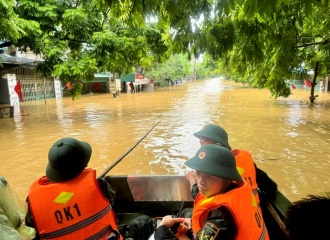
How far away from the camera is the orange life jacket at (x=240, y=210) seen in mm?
1553

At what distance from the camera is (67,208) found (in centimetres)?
190

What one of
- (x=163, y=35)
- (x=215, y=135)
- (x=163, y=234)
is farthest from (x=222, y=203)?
(x=163, y=35)

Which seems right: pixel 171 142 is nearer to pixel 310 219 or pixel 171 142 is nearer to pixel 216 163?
pixel 216 163

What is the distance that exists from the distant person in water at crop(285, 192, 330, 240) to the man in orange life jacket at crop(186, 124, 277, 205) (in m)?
1.39

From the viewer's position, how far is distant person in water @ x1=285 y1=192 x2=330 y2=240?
87cm

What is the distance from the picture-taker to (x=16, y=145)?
8484 millimetres

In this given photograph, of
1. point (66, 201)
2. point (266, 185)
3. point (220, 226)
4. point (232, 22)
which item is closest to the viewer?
point (220, 226)

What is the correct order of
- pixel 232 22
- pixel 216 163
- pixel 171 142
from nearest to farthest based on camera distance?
pixel 216 163 → pixel 232 22 → pixel 171 142

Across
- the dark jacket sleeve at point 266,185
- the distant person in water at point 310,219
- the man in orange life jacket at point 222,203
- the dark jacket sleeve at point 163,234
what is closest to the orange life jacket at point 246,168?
the dark jacket sleeve at point 266,185

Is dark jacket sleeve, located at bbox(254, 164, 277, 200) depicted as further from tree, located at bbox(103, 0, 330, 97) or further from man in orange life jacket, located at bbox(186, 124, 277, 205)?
tree, located at bbox(103, 0, 330, 97)

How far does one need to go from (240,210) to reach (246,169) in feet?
2.75

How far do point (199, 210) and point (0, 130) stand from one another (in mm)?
10844

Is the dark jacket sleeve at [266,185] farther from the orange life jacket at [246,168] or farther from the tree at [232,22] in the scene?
the tree at [232,22]

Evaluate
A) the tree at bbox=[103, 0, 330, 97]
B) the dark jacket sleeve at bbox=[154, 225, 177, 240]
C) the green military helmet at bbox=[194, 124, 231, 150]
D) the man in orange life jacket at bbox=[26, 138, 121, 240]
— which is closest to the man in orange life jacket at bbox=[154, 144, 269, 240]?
the dark jacket sleeve at bbox=[154, 225, 177, 240]
